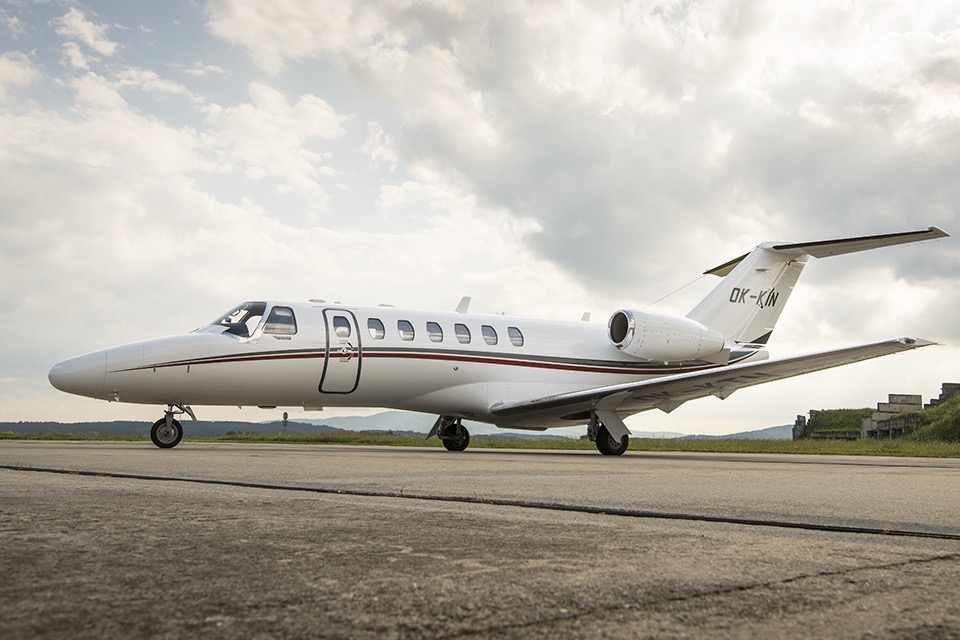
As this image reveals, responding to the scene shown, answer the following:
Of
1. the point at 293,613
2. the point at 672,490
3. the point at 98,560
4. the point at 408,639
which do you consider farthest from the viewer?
the point at 672,490

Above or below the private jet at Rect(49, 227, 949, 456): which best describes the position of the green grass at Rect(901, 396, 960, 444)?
below

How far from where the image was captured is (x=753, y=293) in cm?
1970

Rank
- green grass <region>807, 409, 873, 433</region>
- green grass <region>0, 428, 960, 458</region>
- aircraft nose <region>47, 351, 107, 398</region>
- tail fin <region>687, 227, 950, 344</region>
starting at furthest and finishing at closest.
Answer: green grass <region>807, 409, 873, 433</region> → tail fin <region>687, 227, 950, 344</region> → green grass <region>0, 428, 960, 458</region> → aircraft nose <region>47, 351, 107, 398</region>

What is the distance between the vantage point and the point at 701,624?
2020mm

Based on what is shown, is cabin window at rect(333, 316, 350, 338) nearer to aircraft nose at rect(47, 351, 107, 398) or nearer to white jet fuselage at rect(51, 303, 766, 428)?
white jet fuselage at rect(51, 303, 766, 428)

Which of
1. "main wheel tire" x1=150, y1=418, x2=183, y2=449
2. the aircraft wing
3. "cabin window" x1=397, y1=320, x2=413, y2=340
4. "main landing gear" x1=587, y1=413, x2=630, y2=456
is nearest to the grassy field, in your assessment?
the aircraft wing

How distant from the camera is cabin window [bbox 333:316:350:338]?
50.8 feet

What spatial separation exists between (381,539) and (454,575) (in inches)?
30.8

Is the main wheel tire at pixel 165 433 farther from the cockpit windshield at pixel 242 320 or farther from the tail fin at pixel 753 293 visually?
the tail fin at pixel 753 293

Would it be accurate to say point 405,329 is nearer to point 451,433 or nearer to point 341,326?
point 341,326

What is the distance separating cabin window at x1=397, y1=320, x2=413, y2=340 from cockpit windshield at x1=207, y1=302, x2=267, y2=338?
2.66 metres

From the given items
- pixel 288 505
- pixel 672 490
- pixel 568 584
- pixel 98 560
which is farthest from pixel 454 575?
pixel 672 490

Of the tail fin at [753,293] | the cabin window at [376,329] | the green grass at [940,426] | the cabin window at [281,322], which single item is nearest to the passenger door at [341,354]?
the cabin window at [376,329]

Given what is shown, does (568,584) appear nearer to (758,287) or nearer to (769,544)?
(769,544)
